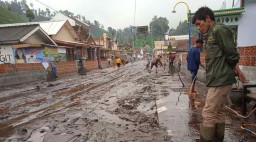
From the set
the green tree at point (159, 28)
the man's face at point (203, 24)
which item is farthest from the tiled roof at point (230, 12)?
the green tree at point (159, 28)

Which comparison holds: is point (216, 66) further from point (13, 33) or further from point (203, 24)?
point (13, 33)

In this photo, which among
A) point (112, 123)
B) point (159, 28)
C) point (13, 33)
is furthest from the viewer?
point (159, 28)

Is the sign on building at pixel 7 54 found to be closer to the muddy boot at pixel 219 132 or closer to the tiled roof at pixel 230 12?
the tiled roof at pixel 230 12

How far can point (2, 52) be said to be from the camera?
1992 centimetres

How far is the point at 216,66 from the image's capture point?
3158mm

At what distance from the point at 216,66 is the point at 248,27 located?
1044 cm

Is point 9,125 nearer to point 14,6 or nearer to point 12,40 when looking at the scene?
point 12,40

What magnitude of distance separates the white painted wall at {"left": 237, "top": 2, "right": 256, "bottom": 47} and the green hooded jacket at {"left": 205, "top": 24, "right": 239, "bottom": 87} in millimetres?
10137

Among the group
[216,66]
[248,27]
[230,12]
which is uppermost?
[230,12]

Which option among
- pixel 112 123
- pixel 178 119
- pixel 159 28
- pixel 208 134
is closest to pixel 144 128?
pixel 112 123

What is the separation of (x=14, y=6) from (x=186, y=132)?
118783 mm

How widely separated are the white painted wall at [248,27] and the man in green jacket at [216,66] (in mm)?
9995

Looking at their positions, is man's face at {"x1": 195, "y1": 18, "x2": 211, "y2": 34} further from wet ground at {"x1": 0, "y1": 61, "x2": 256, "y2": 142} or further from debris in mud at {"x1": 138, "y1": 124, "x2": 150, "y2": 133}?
debris in mud at {"x1": 138, "y1": 124, "x2": 150, "y2": 133}

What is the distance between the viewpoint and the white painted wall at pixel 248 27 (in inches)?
456
